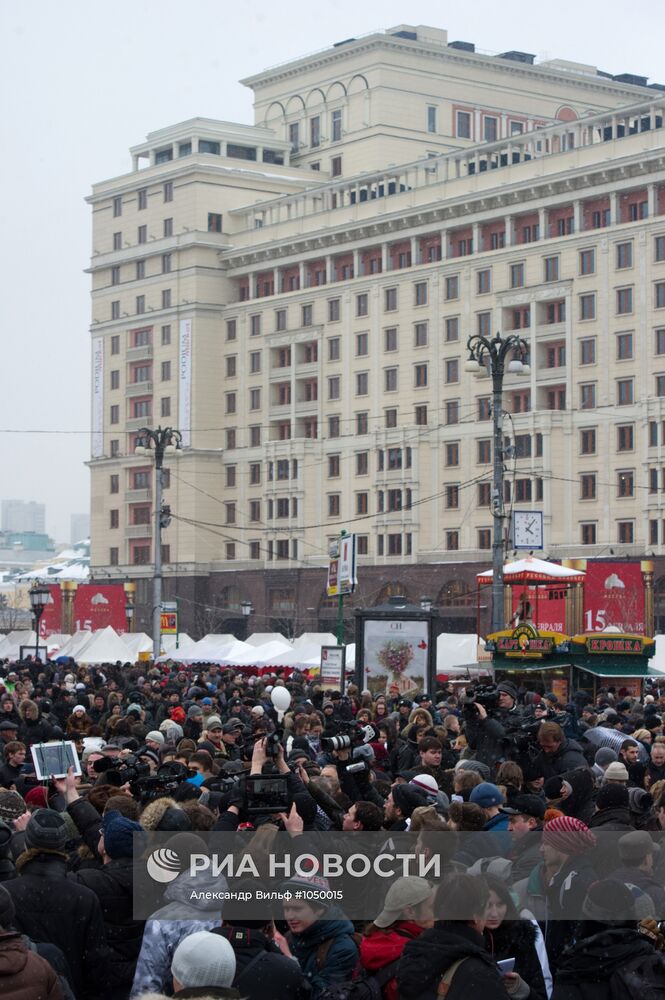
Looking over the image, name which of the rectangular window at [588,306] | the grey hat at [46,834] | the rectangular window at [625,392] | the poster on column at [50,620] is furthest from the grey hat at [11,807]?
the rectangular window at [588,306]

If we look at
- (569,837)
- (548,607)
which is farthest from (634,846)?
(548,607)

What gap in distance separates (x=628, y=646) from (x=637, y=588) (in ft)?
15.2

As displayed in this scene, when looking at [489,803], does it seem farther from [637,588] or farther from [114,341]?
[114,341]

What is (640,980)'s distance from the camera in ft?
21.0

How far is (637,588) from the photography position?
3512cm

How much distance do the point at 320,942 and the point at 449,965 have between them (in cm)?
83

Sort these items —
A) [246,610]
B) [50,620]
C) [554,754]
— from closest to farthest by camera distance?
[554,754] < [50,620] < [246,610]

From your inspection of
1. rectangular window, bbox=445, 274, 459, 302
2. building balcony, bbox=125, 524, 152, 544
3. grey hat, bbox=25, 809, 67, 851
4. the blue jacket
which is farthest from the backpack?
building balcony, bbox=125, 524, 152, 544

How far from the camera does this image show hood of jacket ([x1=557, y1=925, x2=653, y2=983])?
6484 millimetres

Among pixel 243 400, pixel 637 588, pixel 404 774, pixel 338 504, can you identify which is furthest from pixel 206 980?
pixel 243 400

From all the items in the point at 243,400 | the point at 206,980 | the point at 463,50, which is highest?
the point at 463,50

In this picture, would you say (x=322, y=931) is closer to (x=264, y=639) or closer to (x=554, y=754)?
(x=554, y=754)

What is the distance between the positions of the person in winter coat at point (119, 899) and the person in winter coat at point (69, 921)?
0.36ft

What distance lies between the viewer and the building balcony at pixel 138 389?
92.4 meters
